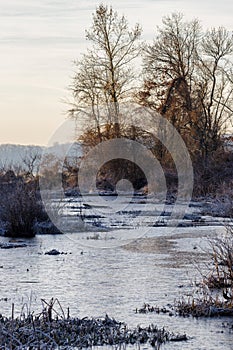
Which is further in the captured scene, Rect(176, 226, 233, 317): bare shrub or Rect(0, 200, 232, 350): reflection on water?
Rect(176, 226, 233, 317): bare shrub

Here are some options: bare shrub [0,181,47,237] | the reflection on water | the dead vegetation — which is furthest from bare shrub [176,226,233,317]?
bare shrub [0,181,47,237]

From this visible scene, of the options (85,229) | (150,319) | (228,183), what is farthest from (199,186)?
(150,319)

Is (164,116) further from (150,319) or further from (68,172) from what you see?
(150,319)

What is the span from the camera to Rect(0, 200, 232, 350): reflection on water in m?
11.2

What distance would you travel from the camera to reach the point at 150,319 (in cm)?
1131

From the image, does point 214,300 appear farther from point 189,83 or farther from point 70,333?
point 189,83

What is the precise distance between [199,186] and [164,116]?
24.1 feet

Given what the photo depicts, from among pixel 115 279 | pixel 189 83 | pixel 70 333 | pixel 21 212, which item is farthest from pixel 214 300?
pixel 189 83

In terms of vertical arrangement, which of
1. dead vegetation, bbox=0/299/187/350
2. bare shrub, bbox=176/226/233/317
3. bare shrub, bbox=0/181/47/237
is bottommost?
dead vegetation, bbox=0/299/187/350

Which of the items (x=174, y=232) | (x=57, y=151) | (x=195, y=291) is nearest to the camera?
(x=195, y=291)

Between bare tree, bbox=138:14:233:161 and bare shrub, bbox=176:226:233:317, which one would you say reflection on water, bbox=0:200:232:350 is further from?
bare tree, bbox=138:14:233:161

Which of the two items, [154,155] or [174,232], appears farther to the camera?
[154,155]

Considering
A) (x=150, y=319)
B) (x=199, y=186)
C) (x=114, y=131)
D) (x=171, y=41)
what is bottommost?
(x=150, y=319)

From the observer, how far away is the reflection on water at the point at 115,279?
1119cm
